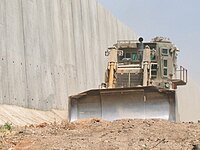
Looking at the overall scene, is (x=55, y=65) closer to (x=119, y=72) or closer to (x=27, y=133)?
(x=119, y=72)

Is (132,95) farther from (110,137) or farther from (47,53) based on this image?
(47,53)

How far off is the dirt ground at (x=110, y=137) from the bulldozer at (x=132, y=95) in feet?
7.20

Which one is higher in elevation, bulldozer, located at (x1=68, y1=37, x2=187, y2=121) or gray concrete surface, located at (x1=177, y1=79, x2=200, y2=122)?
bulldozer, located at (x1=68, y1=37, x2=187, y2=121)

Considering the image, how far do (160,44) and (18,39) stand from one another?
16.6 feet

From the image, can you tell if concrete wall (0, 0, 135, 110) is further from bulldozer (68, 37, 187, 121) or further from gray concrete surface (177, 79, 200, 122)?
gray concrete surface (177, 79, 200, 122)

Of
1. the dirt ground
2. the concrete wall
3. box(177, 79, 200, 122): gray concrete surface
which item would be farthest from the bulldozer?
box(177, 79, 200, 122): gray concrete surface

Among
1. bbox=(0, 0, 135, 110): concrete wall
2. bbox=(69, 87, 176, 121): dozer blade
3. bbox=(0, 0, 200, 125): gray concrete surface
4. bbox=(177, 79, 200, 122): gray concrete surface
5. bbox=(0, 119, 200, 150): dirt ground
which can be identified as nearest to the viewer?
bbox=(0, 119, 200, 150): dirt ground

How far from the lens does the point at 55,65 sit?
2208cm

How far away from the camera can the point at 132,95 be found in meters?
13.4

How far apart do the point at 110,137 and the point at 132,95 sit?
4218 millimetres

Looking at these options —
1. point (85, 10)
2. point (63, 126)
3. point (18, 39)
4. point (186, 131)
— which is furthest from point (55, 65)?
point (186, 131)

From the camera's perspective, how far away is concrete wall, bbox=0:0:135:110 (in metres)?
18.0

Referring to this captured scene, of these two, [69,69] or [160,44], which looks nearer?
[160,44]

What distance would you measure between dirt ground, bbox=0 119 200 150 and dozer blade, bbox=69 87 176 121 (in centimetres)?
216
